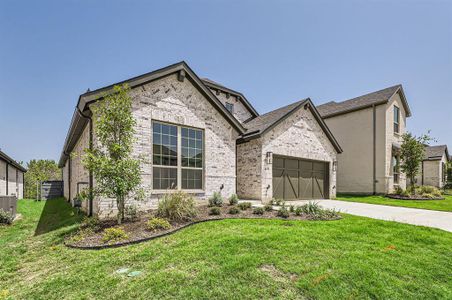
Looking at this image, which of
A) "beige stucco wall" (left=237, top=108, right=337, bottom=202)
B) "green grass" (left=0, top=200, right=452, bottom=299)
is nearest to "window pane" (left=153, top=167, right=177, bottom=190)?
"green grass" (left=0, top=200, right=452, bottom=299)

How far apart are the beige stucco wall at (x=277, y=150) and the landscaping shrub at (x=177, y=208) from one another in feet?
18.8

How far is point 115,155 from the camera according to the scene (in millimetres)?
7027

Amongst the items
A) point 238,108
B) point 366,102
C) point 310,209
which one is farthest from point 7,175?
Result: point 366,102

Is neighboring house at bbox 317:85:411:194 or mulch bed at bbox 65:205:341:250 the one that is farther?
neighboring house at bbox 317:85:411:194

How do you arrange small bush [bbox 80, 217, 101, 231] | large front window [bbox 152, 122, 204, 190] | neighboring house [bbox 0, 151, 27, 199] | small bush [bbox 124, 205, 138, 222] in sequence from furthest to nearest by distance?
1. neighboring house [bbox 0, 151, 27, 199]
2. large front window [bbox 152, 122, 204, 190]
3. small bush [bbox 124, 205, 138, 222]
4. small bush [bbox 80, 217, 101, 231]

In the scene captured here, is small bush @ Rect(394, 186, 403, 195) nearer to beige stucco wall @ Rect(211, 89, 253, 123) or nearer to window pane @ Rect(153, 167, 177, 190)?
beige stucco wall @ Rect(211, 89, 253, 123)

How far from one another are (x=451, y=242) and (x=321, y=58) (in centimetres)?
1079

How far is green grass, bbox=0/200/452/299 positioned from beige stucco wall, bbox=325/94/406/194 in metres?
13.2

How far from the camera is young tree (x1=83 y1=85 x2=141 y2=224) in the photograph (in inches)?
262

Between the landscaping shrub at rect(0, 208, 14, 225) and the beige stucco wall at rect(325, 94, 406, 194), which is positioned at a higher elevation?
the beige stucco wall at rect(325, 94, 406, 194)

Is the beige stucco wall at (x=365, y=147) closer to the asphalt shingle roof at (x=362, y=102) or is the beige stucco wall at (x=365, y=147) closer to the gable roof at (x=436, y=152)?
the asphalt shingle roof at (x=362, y=102)

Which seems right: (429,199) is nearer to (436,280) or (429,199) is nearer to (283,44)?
(283,44)

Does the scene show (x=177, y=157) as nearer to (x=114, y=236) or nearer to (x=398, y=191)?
(x=114, y=236)

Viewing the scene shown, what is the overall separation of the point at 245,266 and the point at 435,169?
116ft
